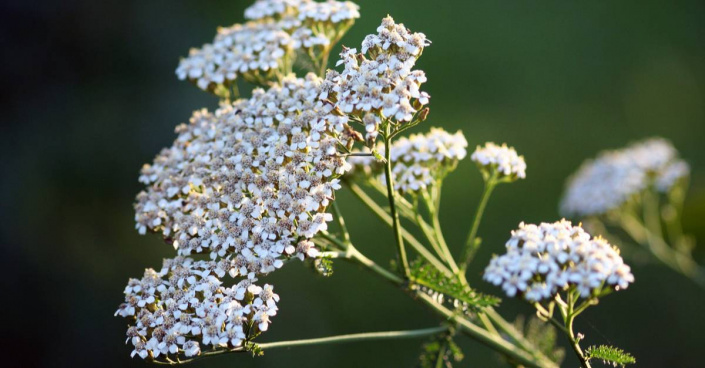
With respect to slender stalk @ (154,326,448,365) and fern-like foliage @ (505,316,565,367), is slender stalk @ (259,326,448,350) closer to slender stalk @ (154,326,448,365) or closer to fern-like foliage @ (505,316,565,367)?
slender stalk @ (154,326,448,365)

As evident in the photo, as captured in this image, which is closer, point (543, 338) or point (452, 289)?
point (452, 289)

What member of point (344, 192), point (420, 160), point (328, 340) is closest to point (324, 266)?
point (328, 340)

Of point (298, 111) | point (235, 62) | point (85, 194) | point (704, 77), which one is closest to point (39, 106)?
point (85, 194)

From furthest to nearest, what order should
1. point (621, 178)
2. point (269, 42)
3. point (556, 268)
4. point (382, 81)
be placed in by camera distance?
point (621, 178) → point (269, 42) → point (382, 81) → point (556, 268)

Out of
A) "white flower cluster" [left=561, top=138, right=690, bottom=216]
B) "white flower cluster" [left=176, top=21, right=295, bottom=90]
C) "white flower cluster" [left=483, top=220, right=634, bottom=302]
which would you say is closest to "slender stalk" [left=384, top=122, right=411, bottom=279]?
"white flower cluster" [left=483, top=220, right=634, bottom=302]

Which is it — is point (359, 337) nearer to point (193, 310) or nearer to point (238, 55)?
point (193, 310)

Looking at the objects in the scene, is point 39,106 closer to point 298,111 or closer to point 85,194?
point 85,194
